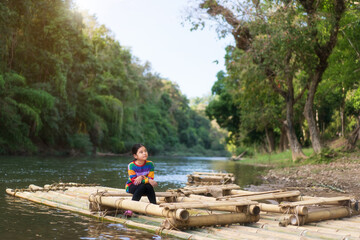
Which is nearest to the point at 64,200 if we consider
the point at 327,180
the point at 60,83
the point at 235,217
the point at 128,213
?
the point at 128,213

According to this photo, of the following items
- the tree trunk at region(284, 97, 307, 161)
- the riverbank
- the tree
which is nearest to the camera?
the riverbank

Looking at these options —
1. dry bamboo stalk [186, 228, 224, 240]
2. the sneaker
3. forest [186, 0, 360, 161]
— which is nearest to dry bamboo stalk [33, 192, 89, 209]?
the sneaker

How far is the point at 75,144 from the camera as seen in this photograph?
120ft

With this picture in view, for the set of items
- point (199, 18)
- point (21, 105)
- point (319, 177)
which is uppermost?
point (199, 18)

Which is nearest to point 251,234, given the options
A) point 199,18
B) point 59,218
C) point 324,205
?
point 324,205

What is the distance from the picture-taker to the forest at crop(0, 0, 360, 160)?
1950cm

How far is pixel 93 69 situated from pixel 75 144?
7809 mm

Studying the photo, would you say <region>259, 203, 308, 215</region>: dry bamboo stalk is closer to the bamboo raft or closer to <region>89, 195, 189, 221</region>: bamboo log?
the bamboo raft

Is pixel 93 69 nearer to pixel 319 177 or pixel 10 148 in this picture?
pixel 10 148

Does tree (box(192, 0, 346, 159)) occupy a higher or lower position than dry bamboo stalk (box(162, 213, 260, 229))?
higher

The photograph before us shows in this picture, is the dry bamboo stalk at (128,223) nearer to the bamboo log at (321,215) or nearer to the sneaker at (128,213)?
the sneaker at (128,213)

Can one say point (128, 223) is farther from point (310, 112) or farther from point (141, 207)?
point (310, 112)

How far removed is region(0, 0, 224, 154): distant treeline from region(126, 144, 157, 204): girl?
2143 centimetres

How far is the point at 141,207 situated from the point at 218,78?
131 ft
